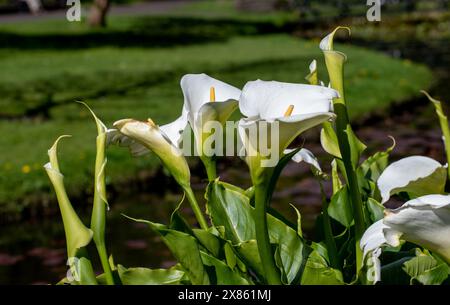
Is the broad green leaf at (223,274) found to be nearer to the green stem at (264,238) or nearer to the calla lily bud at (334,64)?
the green stem at (264,238)

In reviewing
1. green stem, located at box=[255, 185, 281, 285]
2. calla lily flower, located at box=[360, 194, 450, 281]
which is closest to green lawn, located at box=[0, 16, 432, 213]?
green stem, located at box=[255, 185, 281, 285]

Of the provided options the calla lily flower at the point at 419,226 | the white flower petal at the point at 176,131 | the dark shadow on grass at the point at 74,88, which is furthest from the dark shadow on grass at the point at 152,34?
the calla lily flower at the point at 419,226

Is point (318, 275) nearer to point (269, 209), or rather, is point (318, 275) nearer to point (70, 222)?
point (269, 209)

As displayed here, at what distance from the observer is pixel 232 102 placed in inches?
51.7

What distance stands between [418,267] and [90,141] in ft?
19.8

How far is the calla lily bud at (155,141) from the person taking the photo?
1.28m

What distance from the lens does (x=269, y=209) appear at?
1505mm

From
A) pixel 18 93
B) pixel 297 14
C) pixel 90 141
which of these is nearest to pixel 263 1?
pixel 297 14

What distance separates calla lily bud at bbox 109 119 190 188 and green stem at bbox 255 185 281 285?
16cm

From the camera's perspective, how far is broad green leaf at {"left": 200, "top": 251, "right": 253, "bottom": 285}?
4.29 feet

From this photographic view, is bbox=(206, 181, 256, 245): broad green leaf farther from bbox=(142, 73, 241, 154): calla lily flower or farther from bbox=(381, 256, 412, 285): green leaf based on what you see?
bbox=(381, 256, 412, 285): green leaf

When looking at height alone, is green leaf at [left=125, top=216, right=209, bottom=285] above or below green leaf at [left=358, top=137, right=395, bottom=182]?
below

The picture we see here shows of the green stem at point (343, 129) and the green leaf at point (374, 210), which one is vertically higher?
the green stem at point (343, 129)
